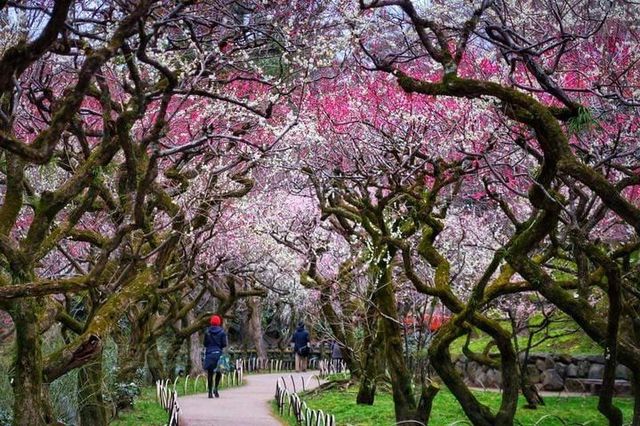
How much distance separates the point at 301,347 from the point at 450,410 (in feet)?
39.9

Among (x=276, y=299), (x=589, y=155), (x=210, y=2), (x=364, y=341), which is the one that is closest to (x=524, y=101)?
(x=589, y=155)

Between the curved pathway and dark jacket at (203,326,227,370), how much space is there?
76 centimetres

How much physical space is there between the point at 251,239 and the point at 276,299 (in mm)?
10861

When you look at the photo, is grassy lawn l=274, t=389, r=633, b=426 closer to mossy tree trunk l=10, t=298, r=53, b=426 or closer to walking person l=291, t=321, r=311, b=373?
mossy tree trunk l=10, t=298, r=53, b=426

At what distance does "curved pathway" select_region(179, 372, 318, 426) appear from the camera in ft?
39.8

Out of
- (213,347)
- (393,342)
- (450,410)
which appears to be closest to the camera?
(393,342)

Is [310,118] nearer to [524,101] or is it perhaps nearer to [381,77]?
[381,77]

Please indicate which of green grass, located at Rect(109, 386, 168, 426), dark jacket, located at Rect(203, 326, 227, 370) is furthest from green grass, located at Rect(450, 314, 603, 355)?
green grass, located at Rect(109, 386, 168, 426)

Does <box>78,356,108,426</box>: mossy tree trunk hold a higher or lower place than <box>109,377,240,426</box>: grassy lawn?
higher

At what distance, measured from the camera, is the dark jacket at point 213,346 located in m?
15.4

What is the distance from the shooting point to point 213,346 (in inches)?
608

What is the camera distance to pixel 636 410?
7199 millimetres

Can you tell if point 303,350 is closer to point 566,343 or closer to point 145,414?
point 566,343

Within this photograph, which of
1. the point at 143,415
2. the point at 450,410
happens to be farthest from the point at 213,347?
the point at 450,410
